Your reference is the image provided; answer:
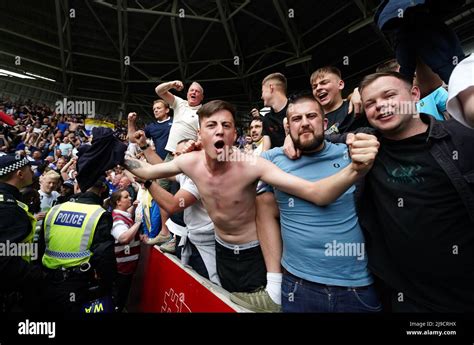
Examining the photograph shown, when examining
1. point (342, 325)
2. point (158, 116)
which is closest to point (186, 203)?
point (342, 325)

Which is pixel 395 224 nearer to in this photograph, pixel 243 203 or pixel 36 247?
pixel 243 203

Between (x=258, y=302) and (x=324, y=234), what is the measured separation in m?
0.58

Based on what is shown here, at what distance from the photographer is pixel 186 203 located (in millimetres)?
2174

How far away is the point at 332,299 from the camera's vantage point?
4.56 ft

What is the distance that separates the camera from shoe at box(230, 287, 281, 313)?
1519 millimetres

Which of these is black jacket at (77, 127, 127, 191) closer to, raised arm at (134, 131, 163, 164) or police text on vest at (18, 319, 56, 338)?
raised arm at (134, 131, 163, 164)

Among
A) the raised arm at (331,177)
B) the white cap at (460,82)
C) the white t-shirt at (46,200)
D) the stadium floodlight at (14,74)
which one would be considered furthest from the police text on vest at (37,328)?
the stadium floodlight at (14,74)

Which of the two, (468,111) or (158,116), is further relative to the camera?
(158,116)

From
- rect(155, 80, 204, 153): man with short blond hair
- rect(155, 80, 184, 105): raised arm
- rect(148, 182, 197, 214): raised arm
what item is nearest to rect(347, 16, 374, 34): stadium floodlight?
rect(155, 80, 204, 153): man with short blond hair

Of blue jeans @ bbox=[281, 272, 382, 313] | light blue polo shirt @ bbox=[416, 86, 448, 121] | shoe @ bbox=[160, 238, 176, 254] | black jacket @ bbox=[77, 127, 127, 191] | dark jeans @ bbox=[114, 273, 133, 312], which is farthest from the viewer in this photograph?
dark jeans @ bbox=[114, 273, 133, 312]

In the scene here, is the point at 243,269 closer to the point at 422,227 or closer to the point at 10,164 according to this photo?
the point at 422,227

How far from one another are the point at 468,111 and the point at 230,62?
623 inches

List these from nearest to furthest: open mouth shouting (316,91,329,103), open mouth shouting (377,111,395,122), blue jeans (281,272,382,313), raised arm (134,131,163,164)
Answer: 1. open mouth shouting (377,111,395,122)
2. blue jeans (281,272,382,313)
3. raised arm (134,131,163,164)
4. open mouth shouting (316,91,329,103)

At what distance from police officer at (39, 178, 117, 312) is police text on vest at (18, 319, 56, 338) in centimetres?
88
